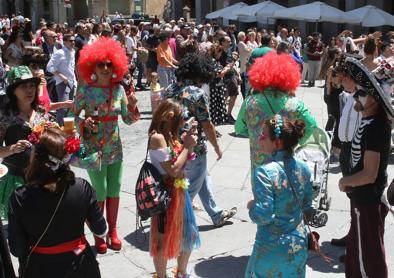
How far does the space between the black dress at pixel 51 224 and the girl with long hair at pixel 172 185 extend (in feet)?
3.05

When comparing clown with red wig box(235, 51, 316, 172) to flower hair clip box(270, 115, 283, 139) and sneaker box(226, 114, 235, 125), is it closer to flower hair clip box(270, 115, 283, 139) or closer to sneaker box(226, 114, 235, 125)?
flower hair clip box(270, 115, 283, 139)

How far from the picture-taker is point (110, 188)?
220 inches

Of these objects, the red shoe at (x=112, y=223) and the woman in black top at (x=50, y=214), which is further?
the red shoe at (x=112, y=223)

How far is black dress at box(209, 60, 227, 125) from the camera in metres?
10.9

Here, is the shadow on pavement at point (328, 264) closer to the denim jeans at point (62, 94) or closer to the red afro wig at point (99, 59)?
the red afro wig at point (99, 59)

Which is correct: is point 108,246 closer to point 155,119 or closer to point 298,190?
point 155,119

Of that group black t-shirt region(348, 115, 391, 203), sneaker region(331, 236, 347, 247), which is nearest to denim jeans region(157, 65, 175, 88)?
sneaker region(331, 236, 347, 247)

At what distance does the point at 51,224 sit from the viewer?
326 cm

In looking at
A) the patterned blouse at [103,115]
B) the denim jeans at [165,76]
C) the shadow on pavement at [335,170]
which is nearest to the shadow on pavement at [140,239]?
the patterned blouse at [103,115]

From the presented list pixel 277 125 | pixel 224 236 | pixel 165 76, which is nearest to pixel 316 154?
pixel 224 236

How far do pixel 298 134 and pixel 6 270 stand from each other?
2.11m

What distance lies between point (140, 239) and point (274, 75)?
86.5 inches

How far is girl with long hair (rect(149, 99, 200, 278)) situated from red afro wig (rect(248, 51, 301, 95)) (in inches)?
31.0

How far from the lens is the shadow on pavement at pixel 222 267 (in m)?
5.00
